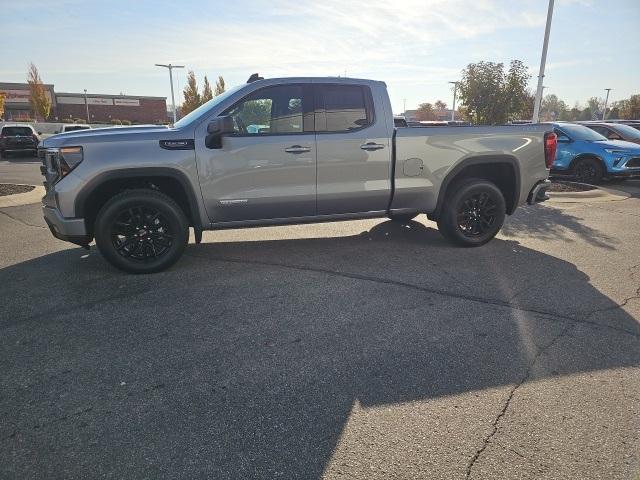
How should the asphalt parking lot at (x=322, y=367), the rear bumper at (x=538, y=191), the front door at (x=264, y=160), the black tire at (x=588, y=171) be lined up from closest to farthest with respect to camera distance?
1. the asphalt parking lot at (x=322, y=367)
2. the front door at (x=264, y=160)
3. the rear bumper at (x=538, y=191)
4. the black tire at (x=588, y=171)

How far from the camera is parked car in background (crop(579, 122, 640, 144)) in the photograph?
13281 mm

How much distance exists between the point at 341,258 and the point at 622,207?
266 inches

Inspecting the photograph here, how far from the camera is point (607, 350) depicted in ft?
10.9

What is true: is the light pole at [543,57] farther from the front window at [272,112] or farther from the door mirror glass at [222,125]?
the door mirror glass at [222,125]

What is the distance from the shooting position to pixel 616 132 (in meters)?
13.4

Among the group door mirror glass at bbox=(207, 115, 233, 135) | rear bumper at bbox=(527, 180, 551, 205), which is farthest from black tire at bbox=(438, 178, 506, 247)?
door mirror glass at bbox=(207, 115, 233, 135)

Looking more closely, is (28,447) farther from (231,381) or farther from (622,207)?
(622,207)

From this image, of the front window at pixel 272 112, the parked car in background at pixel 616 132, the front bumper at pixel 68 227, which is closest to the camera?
the front bumper at pixel 68 227

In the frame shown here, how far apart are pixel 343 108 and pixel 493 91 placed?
34.0 feet

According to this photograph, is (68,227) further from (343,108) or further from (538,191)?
(538,191)

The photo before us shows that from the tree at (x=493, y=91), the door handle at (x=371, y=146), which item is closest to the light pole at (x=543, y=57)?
the tree at (x=493, y=91)

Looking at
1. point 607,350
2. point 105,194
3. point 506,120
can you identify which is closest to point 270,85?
point 105,194

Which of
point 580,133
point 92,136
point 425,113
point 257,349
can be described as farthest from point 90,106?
point 257,349

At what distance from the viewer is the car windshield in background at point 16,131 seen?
20.6 m
